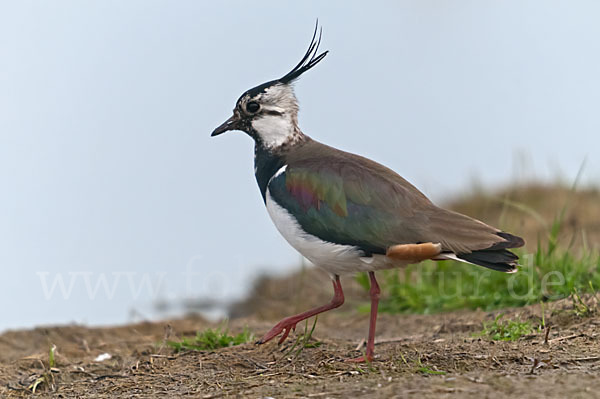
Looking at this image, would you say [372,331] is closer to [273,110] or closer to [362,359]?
[362,359]

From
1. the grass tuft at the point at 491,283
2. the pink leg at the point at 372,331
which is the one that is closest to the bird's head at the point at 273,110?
the pink leg at the point at 372,331

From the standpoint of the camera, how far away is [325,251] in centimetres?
476

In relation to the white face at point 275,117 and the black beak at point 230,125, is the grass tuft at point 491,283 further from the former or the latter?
the black beak at point 230,125

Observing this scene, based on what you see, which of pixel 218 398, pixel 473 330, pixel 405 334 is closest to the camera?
pixel 218 398

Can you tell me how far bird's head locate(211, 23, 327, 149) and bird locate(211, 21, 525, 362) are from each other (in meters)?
0.09

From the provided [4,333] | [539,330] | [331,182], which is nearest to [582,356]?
[539,330]

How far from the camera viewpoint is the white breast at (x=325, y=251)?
4727 millimetres

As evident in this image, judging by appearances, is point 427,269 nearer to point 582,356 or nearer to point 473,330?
point 473,330

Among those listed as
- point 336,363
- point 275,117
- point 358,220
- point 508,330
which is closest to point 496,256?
point 358,220

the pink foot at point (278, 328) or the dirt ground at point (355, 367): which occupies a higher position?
the pink foot at point (278, 328)

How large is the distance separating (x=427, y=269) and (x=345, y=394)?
4033 mm

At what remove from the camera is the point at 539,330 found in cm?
525

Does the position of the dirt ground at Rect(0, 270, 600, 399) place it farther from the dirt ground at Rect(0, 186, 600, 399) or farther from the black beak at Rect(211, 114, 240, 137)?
the black beak at Rect(211, 114, 240, 137)

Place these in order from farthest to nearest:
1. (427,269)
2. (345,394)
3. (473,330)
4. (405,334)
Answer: (427,269) < (405,334) < (473,330) < (345,394)
